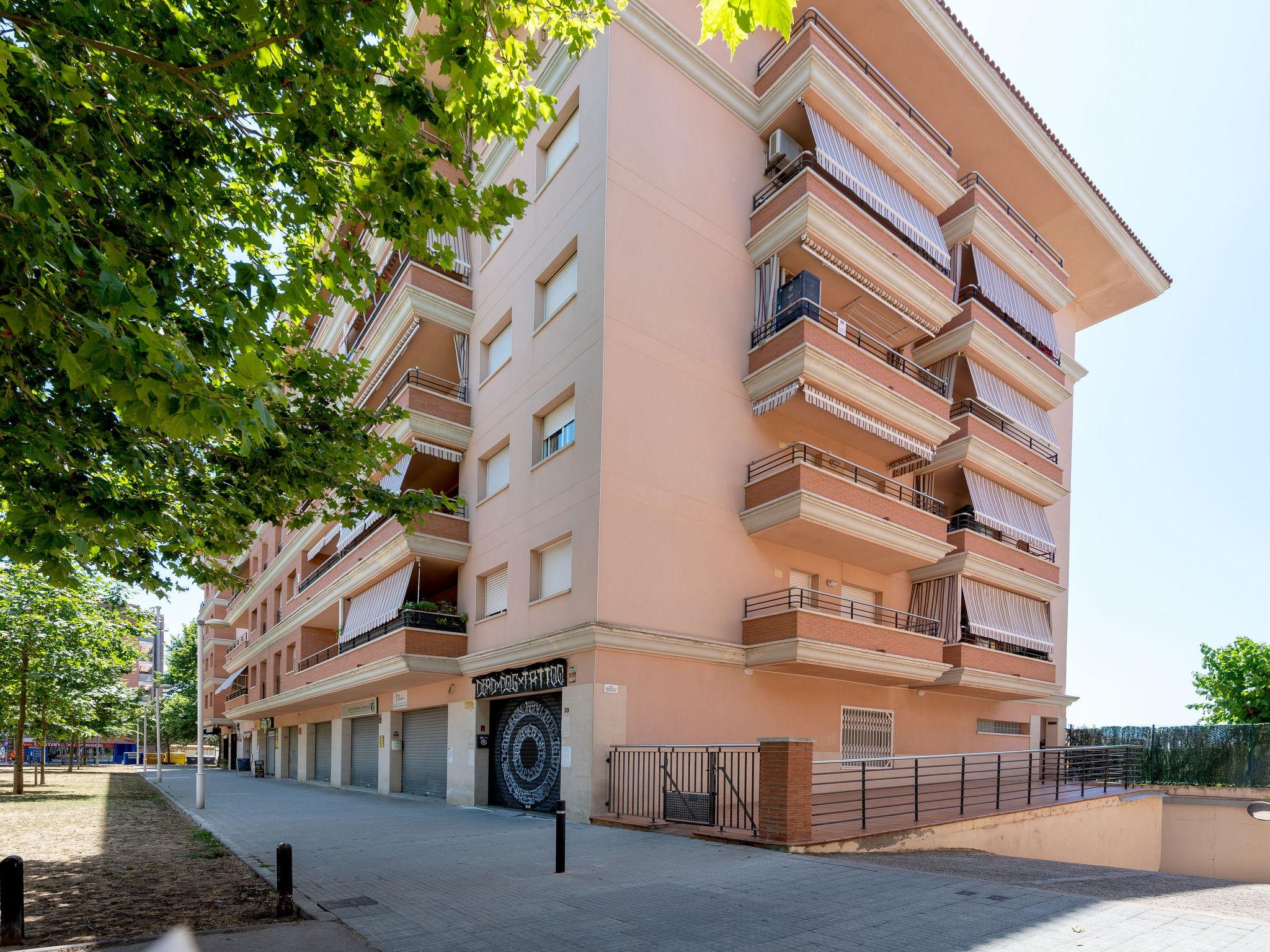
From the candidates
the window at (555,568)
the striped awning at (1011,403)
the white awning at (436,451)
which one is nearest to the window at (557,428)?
the window at (555,568)

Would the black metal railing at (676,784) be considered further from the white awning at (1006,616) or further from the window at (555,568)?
the white awning at (1006,616)

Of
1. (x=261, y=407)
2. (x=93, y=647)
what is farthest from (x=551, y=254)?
(x=93, y=647)

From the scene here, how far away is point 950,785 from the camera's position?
18.5 metres

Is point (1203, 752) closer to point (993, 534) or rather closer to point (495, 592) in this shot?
point (993, 534)

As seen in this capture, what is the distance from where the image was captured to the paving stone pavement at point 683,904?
6246 millimetres

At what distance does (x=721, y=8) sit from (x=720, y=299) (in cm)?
1356

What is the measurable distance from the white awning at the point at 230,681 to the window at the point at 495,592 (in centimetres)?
2909

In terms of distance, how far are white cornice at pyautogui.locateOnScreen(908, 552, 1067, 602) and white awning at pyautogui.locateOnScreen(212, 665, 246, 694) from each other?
3552 centimetres

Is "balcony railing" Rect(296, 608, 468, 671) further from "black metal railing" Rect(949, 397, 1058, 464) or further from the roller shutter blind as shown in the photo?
"black metal railing" Rect(949, 397, 1058, 464)

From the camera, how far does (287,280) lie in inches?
296

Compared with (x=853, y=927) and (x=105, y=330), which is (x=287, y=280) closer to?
(x=105, y=330)

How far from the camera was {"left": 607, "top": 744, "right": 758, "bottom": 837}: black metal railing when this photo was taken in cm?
1255

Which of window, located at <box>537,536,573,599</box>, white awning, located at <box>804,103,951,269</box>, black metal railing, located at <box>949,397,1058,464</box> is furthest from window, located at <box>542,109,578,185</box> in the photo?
black metal railing, located at <box>949,397,1058,464</box>

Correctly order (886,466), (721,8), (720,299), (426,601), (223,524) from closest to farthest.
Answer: (721,8)
(223,524)
(720,299)
(426,601)
(886,466)
